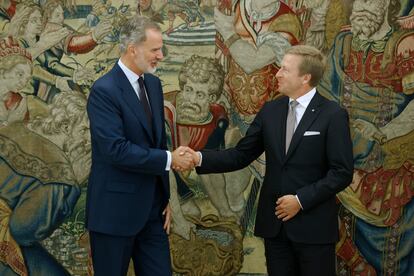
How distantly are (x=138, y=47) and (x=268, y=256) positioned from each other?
5.09 feet

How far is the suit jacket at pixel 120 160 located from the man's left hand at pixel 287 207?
2.40 feet

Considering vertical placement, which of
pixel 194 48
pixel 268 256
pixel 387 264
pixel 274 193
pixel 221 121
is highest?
pixel 194 48

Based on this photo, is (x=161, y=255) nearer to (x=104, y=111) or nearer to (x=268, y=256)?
(x=268, y=256)

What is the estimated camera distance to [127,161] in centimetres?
370

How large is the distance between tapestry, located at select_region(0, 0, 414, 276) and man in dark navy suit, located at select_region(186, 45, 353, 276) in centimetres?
109

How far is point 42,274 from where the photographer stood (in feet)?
17.3

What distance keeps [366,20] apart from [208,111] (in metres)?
1.44

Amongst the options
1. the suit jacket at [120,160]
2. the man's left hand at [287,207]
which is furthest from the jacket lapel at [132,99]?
the man's left hand at [287,207]

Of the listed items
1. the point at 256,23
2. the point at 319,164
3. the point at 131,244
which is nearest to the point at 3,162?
the point at 131,244

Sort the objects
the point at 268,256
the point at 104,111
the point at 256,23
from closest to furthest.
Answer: the point at 104,111, the point at 268,256, the point at 256,23

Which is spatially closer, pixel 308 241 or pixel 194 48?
pixel 308 241

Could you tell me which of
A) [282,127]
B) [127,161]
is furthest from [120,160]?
[282,127]

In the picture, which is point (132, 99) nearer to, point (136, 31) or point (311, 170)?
point (136, 31)

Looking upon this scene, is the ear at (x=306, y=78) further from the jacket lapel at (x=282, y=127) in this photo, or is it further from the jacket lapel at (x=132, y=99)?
the jacket lapel at (x=132, y=99)
